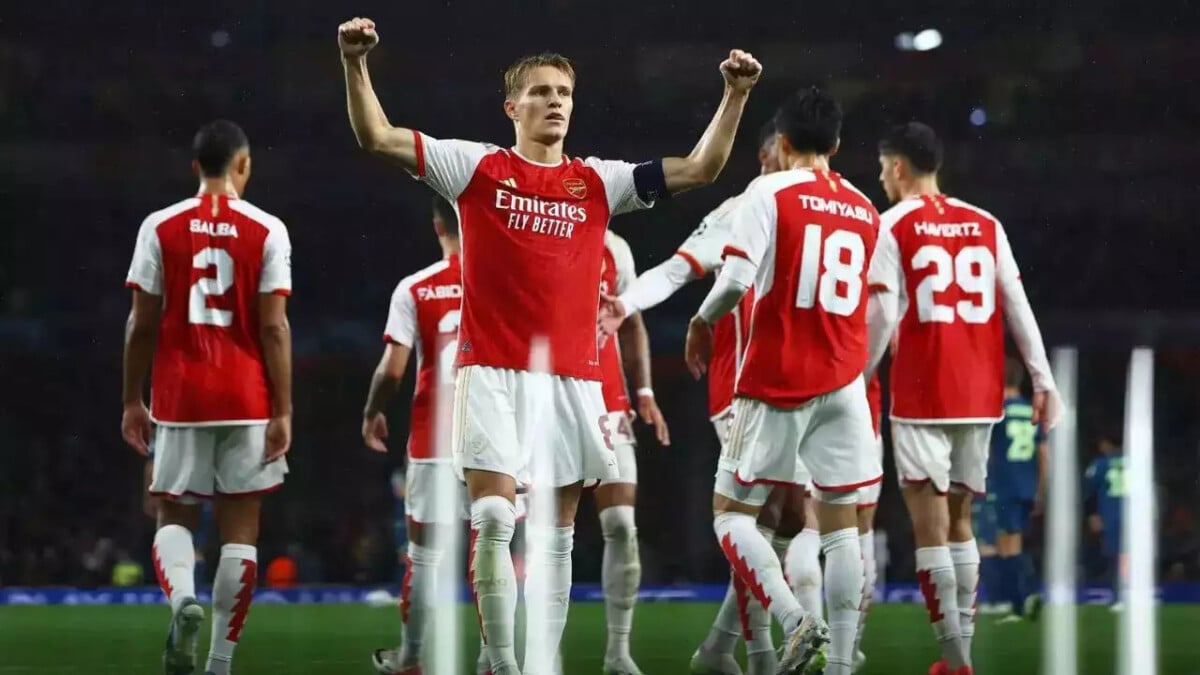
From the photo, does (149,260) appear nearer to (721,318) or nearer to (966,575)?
(721,318)

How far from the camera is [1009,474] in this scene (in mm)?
12055

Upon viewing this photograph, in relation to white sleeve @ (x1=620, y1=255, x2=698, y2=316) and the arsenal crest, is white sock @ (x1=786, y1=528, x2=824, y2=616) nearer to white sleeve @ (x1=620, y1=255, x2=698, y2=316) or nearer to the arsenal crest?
white sleeve @ (x1=620, y1=255, x2=698, y2=316)

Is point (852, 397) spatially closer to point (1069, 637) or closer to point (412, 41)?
point (1069, 637)

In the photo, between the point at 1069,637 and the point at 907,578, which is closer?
the point at 1069,637

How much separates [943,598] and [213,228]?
299cm

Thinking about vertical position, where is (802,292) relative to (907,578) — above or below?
above

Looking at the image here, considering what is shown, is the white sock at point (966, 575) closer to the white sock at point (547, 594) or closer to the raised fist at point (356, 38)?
the white sock at point (547, 594)

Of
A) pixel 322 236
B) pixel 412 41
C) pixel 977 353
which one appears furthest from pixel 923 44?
pixel 977 353

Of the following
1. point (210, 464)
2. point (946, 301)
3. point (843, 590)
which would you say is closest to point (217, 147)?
point (210, 464)

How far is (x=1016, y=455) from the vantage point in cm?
1204

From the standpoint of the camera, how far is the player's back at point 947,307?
21.3 feet

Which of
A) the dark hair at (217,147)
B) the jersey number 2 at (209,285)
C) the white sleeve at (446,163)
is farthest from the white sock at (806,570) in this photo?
the dark hair at (217,147)

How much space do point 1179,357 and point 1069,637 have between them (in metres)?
12.1

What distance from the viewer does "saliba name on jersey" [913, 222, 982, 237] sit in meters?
6.50
